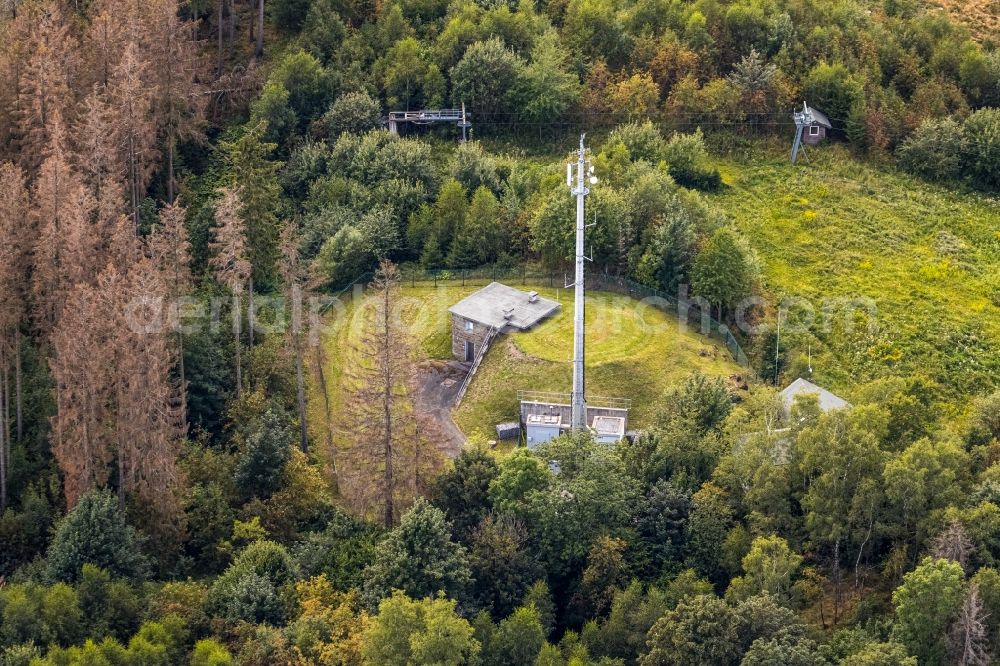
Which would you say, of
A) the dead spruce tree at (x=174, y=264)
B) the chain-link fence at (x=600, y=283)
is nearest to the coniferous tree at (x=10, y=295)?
the dead spruce tree at (x=174, y=264)

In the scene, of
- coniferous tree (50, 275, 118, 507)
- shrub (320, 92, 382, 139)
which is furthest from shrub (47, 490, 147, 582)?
shrub (320, 92, 382, 139)

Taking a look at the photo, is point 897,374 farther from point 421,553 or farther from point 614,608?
point 421,553

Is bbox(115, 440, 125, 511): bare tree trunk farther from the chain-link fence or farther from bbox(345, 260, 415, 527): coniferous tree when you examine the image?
the chain-link fence

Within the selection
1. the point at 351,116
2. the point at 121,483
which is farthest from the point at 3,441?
the point at 351,116

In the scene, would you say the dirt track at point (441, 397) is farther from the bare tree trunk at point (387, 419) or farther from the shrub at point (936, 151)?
the shrub at point (936, 151)

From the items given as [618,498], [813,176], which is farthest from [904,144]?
[618,498]

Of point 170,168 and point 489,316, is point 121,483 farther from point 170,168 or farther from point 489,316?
point 170,168
